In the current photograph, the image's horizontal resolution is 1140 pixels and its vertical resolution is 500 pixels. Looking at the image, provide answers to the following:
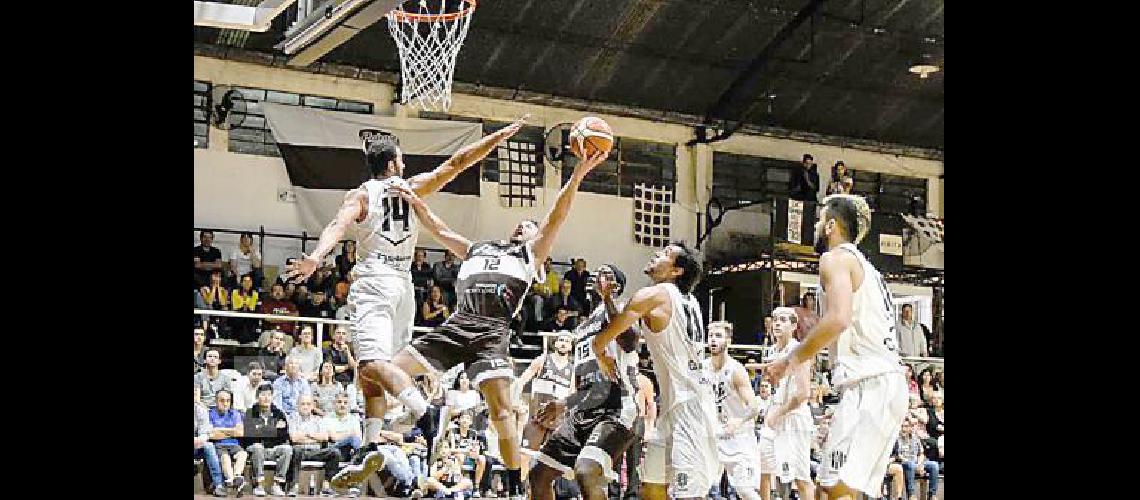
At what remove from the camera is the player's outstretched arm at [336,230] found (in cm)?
726

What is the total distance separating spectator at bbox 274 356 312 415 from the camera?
1279cm

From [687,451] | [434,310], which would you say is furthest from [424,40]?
[687,451]

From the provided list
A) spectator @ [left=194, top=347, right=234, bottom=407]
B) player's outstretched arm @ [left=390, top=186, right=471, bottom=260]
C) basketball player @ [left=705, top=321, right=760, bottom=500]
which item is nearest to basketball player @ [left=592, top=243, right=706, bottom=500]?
player's outstretched arm @ [left=390, top=186, right=471, bottom=260]

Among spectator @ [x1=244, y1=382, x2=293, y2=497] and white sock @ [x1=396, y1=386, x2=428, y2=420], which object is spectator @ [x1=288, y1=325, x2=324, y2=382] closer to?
spectator @ [x1=244, y1=382, x2=293, y2=497]

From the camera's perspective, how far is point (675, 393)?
791 cm

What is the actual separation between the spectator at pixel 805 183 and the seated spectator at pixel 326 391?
9171 mm

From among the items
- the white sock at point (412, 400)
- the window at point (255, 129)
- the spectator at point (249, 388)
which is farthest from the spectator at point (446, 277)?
the white sock at point (412, 400)

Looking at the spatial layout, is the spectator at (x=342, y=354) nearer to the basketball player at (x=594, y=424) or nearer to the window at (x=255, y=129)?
the window at (x=255, y=129)

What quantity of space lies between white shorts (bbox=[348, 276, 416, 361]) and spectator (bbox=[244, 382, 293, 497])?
467 centimetres

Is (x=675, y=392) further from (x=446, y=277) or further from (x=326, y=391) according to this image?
(x=446, y=277)

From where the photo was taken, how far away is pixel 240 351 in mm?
14391
